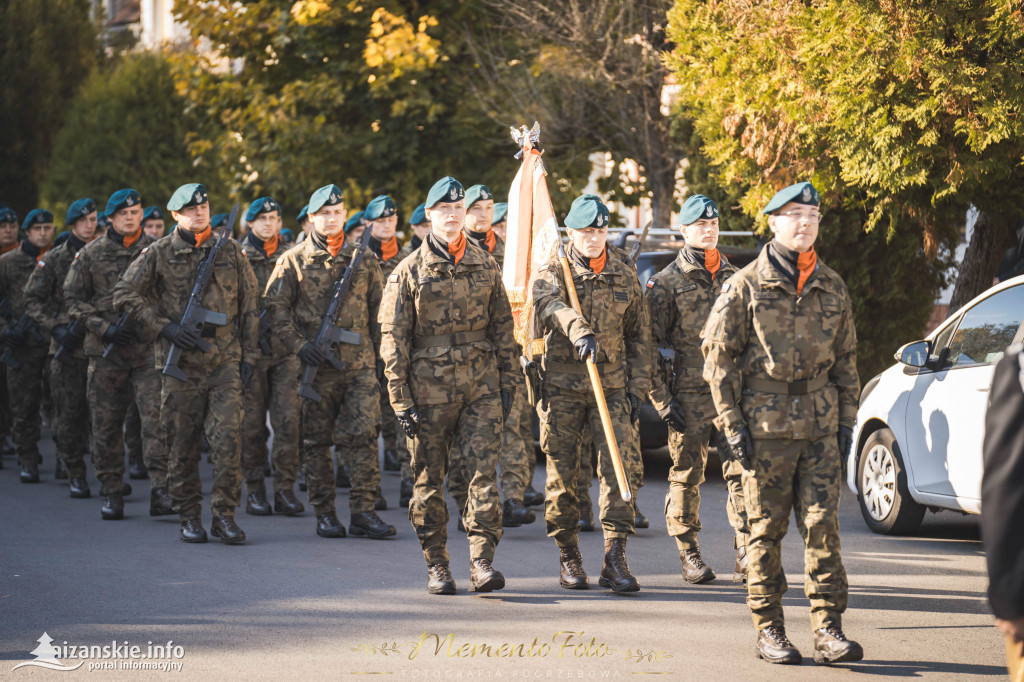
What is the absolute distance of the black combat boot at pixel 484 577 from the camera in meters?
6.97

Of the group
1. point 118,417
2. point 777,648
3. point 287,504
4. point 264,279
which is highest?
point 264,279

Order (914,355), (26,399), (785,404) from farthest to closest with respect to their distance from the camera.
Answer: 1. (26,399)
2. (914,355)
3. (785,404)

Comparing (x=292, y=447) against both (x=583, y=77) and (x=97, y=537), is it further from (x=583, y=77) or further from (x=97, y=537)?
(x=583, y=77)

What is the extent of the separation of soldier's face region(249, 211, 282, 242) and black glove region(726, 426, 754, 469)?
5589 mm

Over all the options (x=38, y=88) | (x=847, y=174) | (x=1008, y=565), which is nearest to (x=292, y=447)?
(x=847, y=174)

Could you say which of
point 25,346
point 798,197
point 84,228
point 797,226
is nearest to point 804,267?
point 797,226

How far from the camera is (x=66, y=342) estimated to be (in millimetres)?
10516

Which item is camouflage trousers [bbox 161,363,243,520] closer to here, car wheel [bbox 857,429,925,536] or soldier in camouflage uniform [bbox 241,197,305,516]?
soldier in camouflage uniform [bbox 241,197,305,516]

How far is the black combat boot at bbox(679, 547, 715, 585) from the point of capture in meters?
7.37

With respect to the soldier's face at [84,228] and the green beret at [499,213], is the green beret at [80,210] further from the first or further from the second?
the green beret at [499,213]

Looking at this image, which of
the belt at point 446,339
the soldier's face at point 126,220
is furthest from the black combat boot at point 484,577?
the soldier's face at point 126,220

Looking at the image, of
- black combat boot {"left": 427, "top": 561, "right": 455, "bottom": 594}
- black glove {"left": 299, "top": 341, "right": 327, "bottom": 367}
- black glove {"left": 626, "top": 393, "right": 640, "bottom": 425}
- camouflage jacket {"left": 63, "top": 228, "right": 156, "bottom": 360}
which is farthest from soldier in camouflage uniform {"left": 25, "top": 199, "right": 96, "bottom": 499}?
black glove {"left": 626, "top": 393, "right": 640, "bottom": 425}

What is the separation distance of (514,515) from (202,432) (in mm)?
2293

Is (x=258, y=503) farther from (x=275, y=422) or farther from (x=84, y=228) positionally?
(x=84, y=228)
